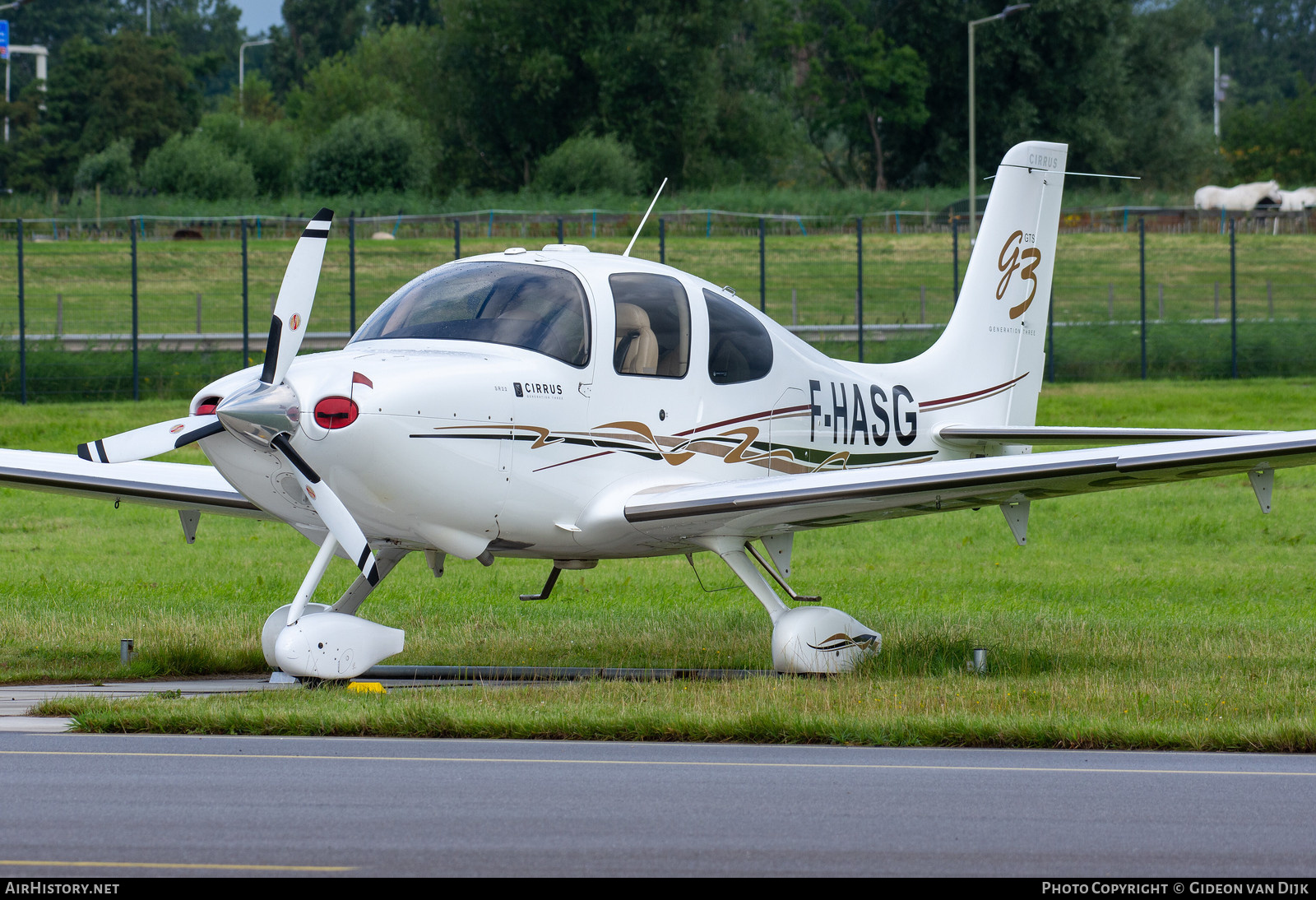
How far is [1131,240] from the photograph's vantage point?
168 feet

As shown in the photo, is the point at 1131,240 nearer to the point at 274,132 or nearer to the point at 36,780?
the point at 274,132

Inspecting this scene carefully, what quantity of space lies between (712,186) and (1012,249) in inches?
2200

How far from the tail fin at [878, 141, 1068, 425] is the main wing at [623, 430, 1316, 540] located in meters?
2.84

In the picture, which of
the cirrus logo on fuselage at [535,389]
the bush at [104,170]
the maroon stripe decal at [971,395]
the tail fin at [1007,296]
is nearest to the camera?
the cirrus logo on fuselage at [535,389]

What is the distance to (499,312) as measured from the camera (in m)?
9.90

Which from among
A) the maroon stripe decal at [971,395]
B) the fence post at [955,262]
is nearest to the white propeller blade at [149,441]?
the maroon stripe decal at [971,395]

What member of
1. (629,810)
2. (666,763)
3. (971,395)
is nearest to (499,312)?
(666,763)

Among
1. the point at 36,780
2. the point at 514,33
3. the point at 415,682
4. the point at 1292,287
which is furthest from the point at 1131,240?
the point at 36,780

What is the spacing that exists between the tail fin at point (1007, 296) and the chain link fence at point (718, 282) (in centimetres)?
1555

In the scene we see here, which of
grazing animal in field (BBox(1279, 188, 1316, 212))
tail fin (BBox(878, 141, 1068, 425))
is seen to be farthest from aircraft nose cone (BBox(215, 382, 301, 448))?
grazing animal in field (BBox(1279, 188, 1316, 212))

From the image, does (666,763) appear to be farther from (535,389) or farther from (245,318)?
(245,318)

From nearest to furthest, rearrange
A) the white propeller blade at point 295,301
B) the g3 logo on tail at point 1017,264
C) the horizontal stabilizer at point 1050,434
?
the white propeller blade at point 295,301
the horizontal stabilizer at point 1050,434
the g3 logo on tail at point 1017,264

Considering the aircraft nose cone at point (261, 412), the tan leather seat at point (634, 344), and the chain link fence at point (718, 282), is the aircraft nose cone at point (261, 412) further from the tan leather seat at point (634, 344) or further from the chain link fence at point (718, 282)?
the chain link fence at point (718, 282)

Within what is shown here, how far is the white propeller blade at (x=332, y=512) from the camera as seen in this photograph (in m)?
8.73
